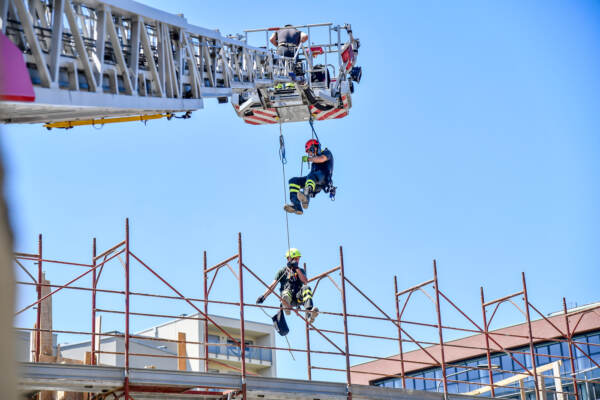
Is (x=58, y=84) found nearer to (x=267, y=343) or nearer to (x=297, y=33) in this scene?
(x=297, y=33)

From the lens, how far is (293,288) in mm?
17125

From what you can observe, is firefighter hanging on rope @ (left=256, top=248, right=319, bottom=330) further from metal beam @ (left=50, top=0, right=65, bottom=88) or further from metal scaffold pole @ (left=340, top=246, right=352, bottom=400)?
metal beam @ (left=50, top=0, right=65, bottom=88)

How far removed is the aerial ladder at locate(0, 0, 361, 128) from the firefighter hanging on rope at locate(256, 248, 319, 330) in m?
3.61

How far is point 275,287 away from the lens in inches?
673

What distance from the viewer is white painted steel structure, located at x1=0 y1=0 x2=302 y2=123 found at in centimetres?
926

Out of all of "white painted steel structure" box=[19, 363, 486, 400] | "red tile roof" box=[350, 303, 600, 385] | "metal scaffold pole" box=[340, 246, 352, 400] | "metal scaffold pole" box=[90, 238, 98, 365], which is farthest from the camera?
"red tile roof" box=[350, 303, 600, 385]

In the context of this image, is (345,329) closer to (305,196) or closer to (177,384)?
(305,196)

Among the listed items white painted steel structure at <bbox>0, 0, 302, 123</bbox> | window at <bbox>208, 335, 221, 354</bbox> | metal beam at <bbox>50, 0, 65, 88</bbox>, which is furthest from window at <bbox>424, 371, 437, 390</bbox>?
metal beam at <bbox>50, 0, 65, 88</bbox>

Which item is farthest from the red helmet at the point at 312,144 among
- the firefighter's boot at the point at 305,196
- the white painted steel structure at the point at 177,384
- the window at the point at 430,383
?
the window at the point at 430,383

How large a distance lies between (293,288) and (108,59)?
7.30 m

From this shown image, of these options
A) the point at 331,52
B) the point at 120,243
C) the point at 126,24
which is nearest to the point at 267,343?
the point at 331,52

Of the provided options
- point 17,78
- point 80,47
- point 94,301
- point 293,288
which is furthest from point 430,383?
point 17,78

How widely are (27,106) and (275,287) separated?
898cm

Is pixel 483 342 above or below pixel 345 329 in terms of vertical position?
above
